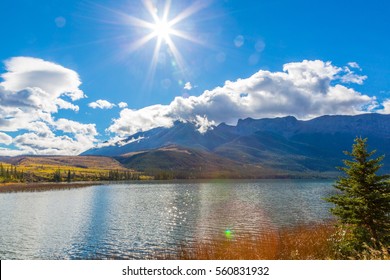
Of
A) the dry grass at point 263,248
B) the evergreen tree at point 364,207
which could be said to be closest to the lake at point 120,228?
the dry grass at point 263,248

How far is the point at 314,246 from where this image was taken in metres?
38.5

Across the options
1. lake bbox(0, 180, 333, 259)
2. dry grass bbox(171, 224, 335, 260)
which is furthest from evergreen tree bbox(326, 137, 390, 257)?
lake bbox(0, 180, 333, 259)

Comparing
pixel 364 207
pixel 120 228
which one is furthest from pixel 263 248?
pixel 120 228

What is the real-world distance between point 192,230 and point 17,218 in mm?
44304

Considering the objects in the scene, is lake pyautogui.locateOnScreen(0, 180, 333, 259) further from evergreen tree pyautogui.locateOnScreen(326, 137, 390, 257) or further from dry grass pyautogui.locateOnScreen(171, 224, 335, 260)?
evergreen tree pyautogui.locateOnScreen(326, 137, 390, 257)

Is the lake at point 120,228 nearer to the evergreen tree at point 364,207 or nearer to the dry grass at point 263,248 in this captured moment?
the dry grass at point 263,248

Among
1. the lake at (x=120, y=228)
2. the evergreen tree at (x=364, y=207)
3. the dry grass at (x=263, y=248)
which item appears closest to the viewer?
the evergreen tree at (x=364, y=207)

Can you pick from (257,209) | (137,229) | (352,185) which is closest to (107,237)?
(137,229)

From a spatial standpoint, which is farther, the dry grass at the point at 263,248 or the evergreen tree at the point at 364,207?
the dry grass at the point at 263,248

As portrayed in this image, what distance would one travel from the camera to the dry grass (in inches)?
1416

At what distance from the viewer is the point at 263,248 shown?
43812 millimetres

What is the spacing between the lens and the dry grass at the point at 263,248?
36.0 metres

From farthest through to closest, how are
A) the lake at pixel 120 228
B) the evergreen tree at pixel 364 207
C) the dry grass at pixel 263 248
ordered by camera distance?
1. the lake at pixel 120 228
2. the dry grass at pixel 263 248
3. the evergreen tree at pixel 364 207

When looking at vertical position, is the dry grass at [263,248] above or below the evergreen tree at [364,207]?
below
